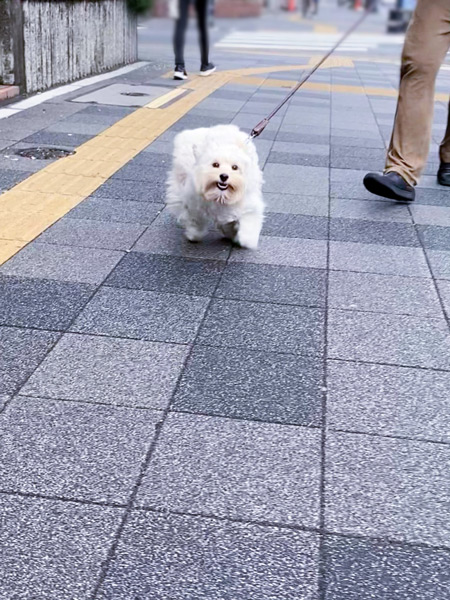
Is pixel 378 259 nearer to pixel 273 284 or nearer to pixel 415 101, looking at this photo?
pixel 273 284

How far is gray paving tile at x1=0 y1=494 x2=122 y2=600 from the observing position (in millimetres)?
1884

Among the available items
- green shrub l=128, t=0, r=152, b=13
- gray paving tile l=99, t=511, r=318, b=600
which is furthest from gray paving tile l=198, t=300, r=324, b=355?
green shrub l=128, t=0, r=152, b=13

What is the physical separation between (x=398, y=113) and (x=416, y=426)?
10.3 ft

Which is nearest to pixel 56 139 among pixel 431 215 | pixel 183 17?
pixel 431 215

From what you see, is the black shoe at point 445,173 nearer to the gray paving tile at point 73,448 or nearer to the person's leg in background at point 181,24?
the person's leg in background at point 181,24

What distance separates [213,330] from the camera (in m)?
3.32

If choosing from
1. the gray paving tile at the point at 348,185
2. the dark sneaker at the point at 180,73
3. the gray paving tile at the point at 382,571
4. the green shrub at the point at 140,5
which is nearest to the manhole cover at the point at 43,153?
the gray paving tile at the point at 348,185

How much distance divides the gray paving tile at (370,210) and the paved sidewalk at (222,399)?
0.09 feet

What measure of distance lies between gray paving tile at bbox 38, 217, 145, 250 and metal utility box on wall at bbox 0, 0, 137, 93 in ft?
11.1

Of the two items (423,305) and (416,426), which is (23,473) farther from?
(423,305)

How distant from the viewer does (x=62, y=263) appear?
13.1 ft

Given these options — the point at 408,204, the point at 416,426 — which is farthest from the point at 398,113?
the point at 416,426

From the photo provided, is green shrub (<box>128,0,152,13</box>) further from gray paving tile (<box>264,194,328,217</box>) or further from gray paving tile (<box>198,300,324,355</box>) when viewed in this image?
gray paving tile (<box>264,194,328,217</box>)

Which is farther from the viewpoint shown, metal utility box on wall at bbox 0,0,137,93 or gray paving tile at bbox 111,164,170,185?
metal utility box on wall at bbox 0,0,137,93
